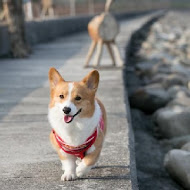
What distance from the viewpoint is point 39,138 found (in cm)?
422

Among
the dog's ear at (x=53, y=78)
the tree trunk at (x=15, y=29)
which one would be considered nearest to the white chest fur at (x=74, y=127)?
the dog's ear at (x=53, y=78)

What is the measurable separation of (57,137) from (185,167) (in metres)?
1.57

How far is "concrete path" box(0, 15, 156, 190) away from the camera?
3.24 metres

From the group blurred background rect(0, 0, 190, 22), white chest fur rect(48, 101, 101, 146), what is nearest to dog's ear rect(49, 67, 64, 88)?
white chest fur rect(48, 101, 101, 146)

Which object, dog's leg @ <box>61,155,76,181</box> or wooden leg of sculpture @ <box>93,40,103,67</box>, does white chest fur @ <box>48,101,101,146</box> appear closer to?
dog's leg @ <box>61,155,76,181</box>

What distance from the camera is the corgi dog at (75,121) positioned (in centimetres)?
299

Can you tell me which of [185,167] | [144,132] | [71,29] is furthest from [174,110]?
[71,29]

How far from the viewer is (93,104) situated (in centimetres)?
310

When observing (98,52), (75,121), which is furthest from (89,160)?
(98,52)

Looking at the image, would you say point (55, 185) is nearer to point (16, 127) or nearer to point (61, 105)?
point (61, 105)

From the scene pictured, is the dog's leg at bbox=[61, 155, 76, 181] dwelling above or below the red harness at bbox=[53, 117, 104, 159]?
below

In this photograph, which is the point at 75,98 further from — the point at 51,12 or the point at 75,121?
the point at 51,12

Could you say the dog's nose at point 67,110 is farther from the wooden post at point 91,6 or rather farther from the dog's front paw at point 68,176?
the wooden post at point 91,6

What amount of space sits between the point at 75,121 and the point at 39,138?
1251 mm
